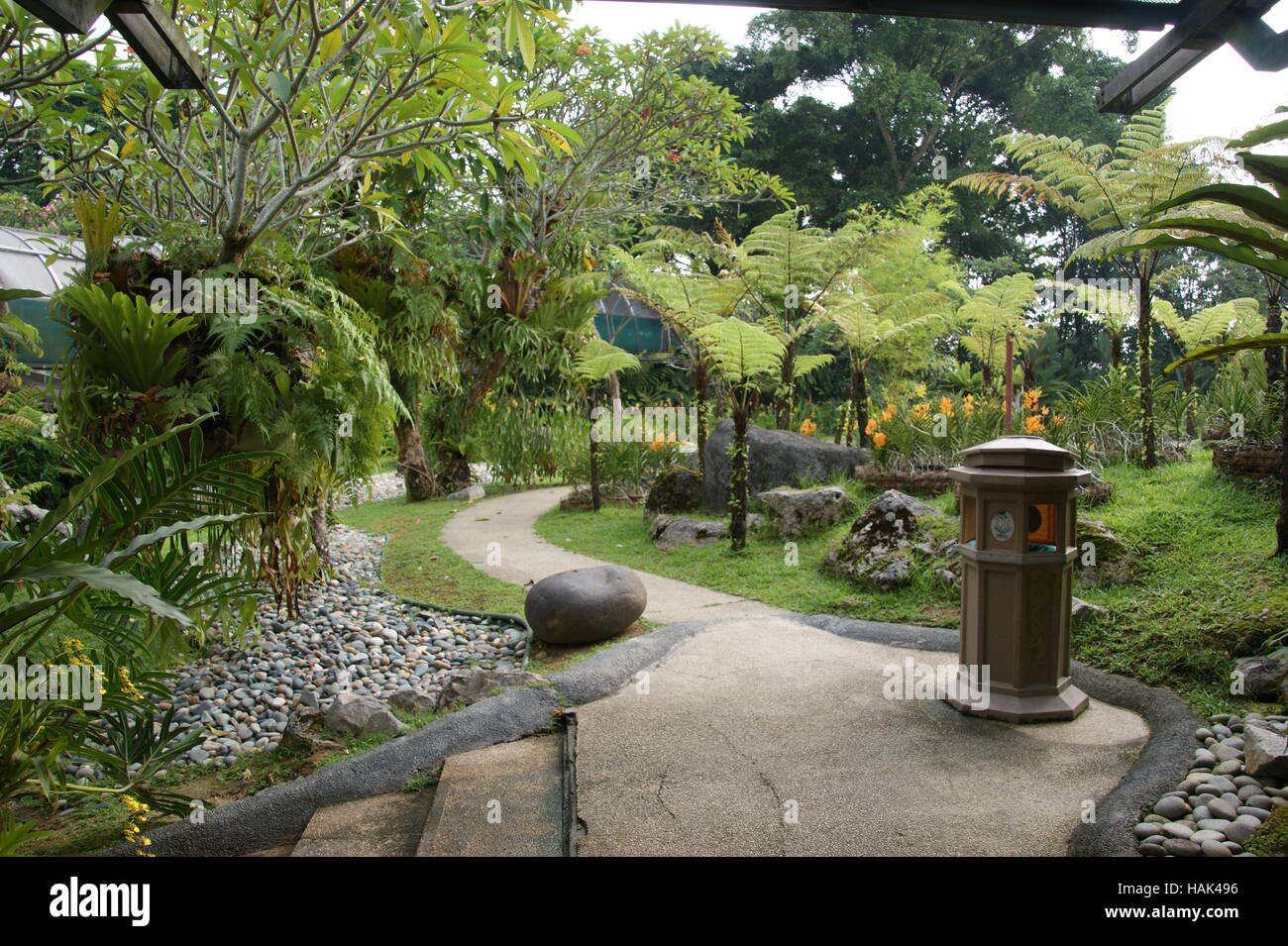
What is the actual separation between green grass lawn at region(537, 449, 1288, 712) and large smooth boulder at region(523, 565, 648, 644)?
124 centimetres

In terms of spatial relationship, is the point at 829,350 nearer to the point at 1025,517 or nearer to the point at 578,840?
the point at 1025,517

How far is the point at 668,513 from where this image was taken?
8484 millimetres

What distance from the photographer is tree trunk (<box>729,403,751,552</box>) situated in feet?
22.4

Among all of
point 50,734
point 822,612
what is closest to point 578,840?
point 50,734

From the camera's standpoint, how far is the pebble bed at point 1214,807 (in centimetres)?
232

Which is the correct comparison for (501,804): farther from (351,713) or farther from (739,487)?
(739,487)

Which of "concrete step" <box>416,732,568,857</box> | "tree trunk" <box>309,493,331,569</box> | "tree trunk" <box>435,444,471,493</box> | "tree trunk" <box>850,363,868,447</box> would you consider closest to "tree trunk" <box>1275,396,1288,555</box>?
"concrete step" <box>416,732,568,857</box>

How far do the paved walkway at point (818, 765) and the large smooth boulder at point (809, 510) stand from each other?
2.56 metres

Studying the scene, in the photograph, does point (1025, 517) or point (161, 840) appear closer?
point (161, 840)

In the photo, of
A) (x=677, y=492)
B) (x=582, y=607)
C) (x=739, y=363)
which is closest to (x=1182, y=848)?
(x=582, y=607)

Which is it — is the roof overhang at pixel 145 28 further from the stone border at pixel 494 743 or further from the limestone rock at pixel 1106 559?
the limestone rock at pixel 1106 559

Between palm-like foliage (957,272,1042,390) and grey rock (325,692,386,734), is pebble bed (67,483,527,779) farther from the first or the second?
palm-like foliage (957,272,1042,390)
